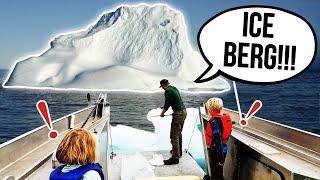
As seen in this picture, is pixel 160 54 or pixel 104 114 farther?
pixel 160 54

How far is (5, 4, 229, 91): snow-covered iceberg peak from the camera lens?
259 feet

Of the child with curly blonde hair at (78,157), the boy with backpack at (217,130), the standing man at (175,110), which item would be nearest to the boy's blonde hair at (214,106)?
the boy with backpack at (217,130)

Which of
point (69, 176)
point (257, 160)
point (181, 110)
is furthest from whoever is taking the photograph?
point (181, 110)

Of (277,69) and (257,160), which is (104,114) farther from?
(257,160)

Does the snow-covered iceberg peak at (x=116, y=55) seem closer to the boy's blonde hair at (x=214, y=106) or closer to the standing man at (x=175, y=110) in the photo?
the standing man at (x=175, y=110)

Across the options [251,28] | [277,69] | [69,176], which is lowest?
[69,176]

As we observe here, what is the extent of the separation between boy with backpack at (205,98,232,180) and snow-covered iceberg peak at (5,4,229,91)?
72624mm

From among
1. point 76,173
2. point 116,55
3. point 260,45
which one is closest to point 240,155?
point 76,173

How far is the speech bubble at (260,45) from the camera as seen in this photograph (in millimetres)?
6062

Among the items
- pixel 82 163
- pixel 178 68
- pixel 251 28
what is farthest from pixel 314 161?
pixel 178 68

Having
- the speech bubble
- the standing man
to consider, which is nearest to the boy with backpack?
the standing man

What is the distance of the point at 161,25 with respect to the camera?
8269 centimetres

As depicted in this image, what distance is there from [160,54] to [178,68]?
575 cm

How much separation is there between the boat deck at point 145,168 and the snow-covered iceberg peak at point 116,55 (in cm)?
7039
